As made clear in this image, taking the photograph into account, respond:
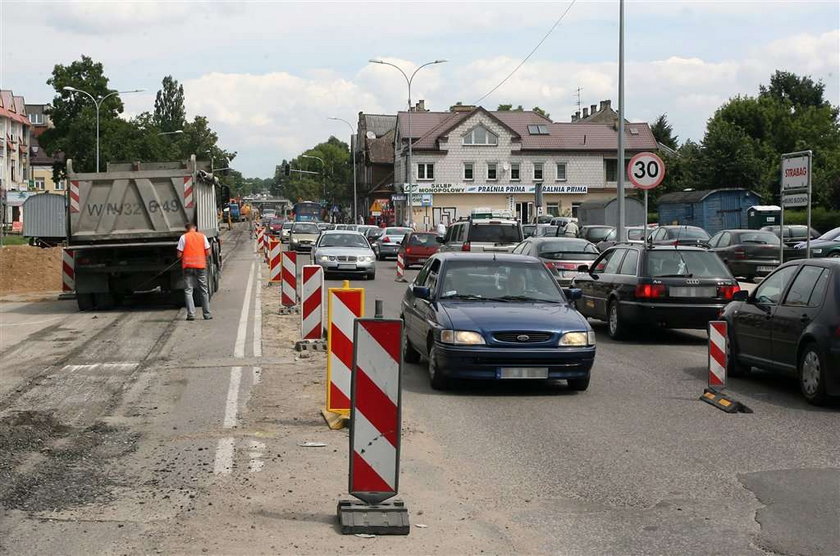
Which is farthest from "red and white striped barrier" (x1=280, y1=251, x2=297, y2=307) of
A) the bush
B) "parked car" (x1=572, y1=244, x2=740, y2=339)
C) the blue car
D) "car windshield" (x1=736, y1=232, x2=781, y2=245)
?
the bush

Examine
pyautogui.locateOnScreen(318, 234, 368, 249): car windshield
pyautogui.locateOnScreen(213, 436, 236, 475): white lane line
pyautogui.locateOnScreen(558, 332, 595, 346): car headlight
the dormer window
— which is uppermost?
the dormer window

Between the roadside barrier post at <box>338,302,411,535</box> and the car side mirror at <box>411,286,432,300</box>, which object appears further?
the car side mirror at <box>411,286,432,300</box>

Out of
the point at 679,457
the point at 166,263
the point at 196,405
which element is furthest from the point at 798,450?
the point at 166,263

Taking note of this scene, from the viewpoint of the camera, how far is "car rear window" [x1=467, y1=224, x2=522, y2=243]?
3123 centimetres

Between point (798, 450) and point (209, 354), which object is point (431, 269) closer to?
point (209, 354)

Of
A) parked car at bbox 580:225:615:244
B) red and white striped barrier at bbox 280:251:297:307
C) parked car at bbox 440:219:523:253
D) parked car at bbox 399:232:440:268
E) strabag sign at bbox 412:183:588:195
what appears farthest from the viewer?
strabag sign at bbox 412:183:588:195

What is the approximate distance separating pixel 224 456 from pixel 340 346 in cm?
175

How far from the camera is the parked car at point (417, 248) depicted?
40.1m

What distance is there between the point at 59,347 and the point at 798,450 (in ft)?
36.1

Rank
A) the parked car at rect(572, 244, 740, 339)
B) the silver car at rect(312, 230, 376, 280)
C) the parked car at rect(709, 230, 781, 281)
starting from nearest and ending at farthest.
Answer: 1. the parked car at rect(572, 244, 740, 339)
2. the parked car at rect(709, 230, 781, 281)
3. the silver car at rect(312, 230, 376, 280)

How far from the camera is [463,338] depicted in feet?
37.1

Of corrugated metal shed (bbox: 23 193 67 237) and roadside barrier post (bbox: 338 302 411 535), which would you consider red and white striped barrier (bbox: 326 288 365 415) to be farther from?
corrugated metal shed (bbox: 23 193 67 237)

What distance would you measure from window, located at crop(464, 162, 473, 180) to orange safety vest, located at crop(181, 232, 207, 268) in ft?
222

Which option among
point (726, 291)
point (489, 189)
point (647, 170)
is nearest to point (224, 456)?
point (726, 291)
